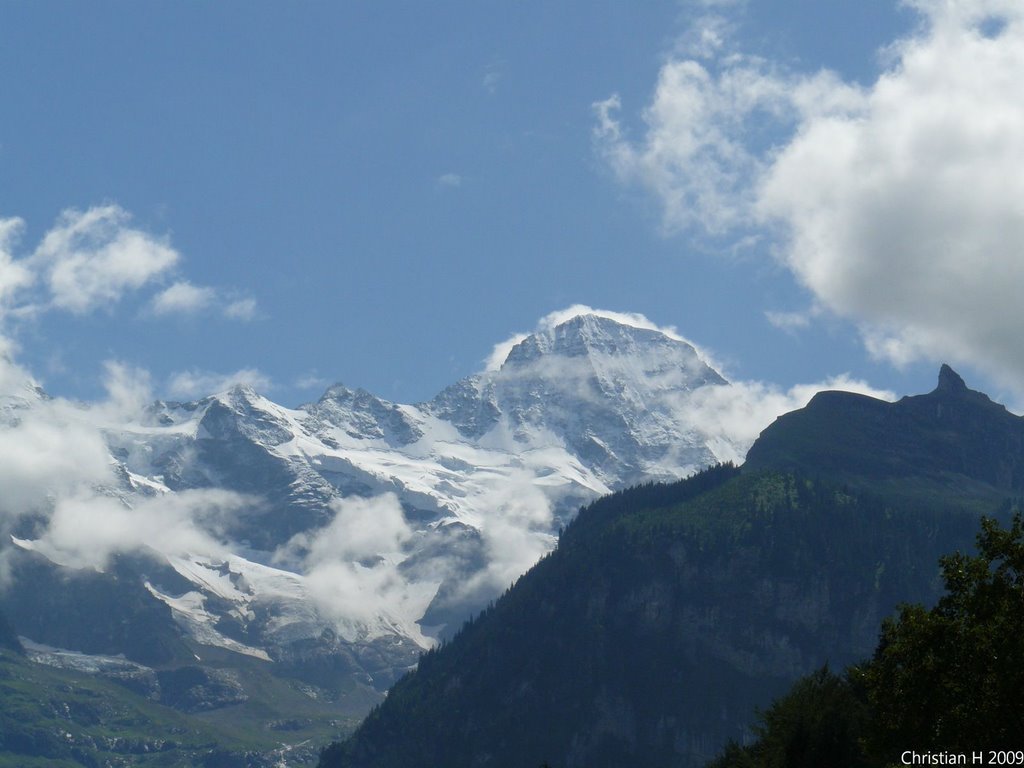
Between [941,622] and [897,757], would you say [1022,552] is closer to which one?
[941,622]

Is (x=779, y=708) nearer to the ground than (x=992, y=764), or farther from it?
farther from it

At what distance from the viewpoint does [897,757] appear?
97.0 m

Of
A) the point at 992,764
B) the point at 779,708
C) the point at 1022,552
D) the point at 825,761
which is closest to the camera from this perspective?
the point at 992,764

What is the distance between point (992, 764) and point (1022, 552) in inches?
474

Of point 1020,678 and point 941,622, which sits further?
point 941,622

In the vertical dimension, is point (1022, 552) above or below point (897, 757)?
above

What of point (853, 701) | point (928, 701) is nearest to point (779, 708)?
point (853, 701)

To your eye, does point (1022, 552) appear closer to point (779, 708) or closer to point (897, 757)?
point (897, 757)

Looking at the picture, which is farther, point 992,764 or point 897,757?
point 897,757

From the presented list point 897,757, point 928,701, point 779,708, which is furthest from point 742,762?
point 928,701

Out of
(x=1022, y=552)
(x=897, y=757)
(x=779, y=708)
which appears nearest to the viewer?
(x=1022, y=552)

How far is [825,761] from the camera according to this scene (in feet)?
427

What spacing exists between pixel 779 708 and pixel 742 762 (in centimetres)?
1149

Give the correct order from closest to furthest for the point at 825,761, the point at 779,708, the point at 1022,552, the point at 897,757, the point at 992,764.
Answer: the point at 992,764 < the point at 1022,552 < the point at 897,757 < the point at 825,761 < the point at 779,708
